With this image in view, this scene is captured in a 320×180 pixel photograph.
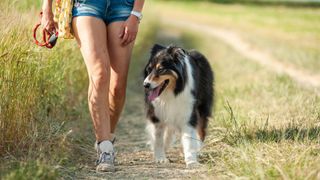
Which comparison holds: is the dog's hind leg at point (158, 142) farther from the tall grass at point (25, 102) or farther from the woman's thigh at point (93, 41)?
the woman's thigh at point (93, 41)

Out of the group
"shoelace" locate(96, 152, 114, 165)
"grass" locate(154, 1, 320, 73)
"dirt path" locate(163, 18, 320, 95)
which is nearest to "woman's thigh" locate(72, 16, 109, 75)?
"shoelace" locate(96, 152, 114, 165)

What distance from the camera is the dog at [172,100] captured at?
5.77 meters

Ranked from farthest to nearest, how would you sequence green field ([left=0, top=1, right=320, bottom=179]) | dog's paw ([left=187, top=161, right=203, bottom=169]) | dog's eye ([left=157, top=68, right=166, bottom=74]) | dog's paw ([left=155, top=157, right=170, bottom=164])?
dog's paw ([left=155, top=157, right=170, bottom=164]) < dog's eye ([left=157, top=68, right=166, bottom=74]) < dog's paw ([left=187, top=161, right=203, bottom=169]) < green field ([left=0, top=1, right=320, bottom=179])

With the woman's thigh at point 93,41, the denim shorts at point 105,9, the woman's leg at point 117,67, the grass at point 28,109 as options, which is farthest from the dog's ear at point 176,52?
the grass at point 28,109

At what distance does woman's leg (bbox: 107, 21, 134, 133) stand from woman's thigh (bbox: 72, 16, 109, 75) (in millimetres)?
99

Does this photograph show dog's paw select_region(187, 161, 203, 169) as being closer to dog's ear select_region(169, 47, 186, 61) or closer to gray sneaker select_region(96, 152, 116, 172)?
gray sneaker select_region(96, 152, 116, 172)

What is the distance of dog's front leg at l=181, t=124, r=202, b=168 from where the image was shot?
5785 mm

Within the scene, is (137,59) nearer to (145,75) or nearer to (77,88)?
(77,88)

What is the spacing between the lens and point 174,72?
577cm

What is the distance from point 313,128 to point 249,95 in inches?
124

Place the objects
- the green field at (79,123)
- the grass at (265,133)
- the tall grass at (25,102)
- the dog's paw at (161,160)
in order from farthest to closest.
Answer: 1. the dog's paw at (161,160)
2. the tall grass at (25,102)
3. the green field at (79,123)
4. the grass at (265,133)

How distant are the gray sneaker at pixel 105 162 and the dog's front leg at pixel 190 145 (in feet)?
2.33

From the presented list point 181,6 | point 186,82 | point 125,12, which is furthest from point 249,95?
point 181,6

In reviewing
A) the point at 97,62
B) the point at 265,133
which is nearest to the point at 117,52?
the point at 97,62
